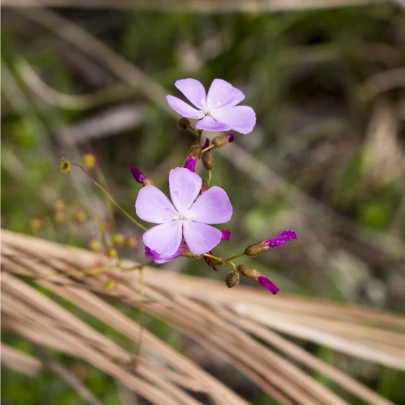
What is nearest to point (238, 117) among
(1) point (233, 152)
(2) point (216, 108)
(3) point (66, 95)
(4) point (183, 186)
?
(2) point (216, 108)

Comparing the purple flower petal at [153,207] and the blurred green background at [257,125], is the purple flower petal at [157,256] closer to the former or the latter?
the purple flower petal at [153,207]

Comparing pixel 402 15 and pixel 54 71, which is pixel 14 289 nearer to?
pixel 54 71

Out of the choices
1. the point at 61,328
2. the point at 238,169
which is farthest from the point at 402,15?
the point at 61,328

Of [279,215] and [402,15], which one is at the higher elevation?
[402,15]

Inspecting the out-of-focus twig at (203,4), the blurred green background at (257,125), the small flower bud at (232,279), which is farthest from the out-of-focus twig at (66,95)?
the small flower bud at (232,279)

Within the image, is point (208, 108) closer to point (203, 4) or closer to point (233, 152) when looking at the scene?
point (233, 152)

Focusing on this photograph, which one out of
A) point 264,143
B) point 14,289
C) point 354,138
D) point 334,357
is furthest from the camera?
point 354,138

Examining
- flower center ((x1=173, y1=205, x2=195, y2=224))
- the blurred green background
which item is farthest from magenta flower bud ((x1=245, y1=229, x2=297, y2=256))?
the blurred green background

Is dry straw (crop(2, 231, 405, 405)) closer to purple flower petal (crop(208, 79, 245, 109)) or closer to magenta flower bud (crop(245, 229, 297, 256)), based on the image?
magenta flower bud (crop(245, 229, 297, 256))
